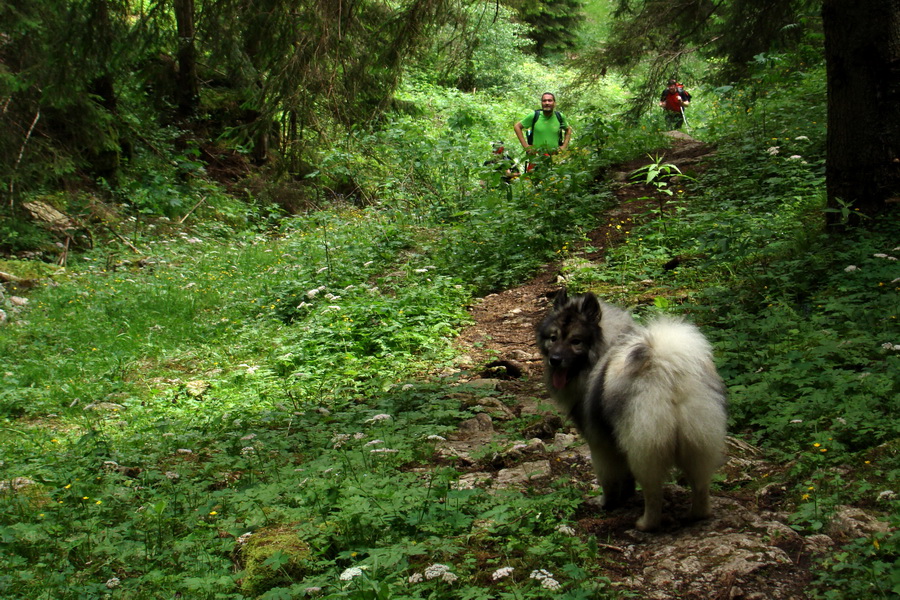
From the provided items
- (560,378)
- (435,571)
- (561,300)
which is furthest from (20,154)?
(435,571)

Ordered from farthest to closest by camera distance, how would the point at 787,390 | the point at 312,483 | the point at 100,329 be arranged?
the point at 100,329
the point at 787,390
the point at 312,483

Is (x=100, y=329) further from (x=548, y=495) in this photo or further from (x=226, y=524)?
(x=548, y=495)

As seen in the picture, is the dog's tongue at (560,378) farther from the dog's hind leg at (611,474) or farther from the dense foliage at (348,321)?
the dense foliage at (348,321)

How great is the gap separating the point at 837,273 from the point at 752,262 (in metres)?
1.23

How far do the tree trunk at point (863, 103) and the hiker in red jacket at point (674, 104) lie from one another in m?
9.21

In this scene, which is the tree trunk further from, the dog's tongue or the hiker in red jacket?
the hiker in red jacket

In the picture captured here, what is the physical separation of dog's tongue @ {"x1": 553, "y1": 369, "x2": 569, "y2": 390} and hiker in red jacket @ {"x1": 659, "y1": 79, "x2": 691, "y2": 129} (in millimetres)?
13054

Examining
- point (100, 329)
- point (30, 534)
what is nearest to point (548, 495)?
point (30, 534)

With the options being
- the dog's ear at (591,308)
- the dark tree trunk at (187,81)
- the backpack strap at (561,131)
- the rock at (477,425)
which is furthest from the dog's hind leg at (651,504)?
the dark tree trunk at (187,81)

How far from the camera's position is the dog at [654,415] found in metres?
3.34

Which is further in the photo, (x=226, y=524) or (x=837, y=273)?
(x=837, y=273)

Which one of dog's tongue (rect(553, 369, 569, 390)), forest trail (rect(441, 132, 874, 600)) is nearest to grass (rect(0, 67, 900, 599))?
forest trail (rect(441, 132, 874, 600))

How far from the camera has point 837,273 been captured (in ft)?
20.5

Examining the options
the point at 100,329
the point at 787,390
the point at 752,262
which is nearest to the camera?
the point at 787,390
